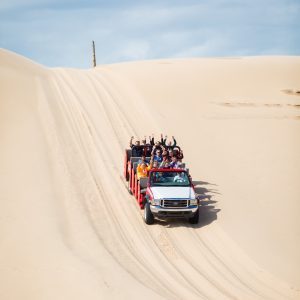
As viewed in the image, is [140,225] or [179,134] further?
[179,134]

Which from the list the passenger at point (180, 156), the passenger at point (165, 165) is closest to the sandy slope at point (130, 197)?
the passenger at point (180, 156)

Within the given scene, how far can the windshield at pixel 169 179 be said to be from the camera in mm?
14810

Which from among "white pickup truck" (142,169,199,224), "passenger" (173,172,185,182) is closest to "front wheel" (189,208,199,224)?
"white pickup truck" (142,169,199,224)

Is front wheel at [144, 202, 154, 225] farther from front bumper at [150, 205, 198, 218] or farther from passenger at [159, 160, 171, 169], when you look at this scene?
passenger at [159, 160, 171, 169]

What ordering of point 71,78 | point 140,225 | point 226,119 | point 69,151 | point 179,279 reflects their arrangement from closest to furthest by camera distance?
1. point 179,279
2. point 140,225
3. point 69,151
4. point 226,119
5. point 71,78

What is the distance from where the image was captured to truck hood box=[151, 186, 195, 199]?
Answer: 45.5 ft

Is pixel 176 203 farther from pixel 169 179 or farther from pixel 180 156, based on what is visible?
pixel 180 156

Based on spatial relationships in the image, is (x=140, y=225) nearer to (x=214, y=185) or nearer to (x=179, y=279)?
(x=179, y=279)

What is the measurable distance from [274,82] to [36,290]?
90.6ft

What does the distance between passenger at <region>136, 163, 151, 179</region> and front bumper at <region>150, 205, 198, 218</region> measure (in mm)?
1985

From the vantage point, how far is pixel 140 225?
45.8 ft

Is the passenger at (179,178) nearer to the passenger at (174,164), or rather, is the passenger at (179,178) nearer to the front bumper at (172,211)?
the passenger at (174,164)

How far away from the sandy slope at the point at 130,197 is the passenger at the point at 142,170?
3.16 feet

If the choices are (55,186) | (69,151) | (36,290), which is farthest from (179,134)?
(36,290)
